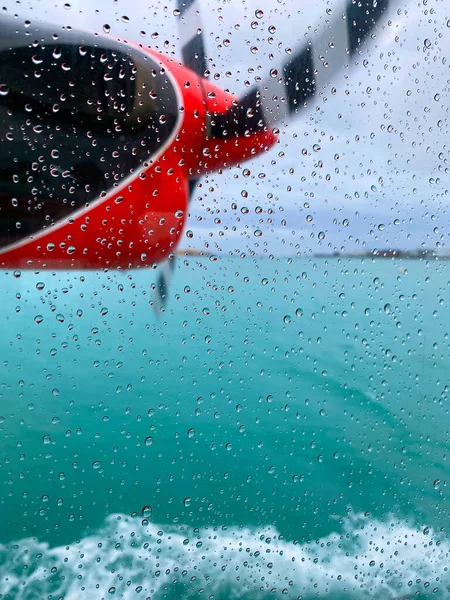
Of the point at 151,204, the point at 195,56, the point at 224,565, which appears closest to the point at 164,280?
the point at 151,204

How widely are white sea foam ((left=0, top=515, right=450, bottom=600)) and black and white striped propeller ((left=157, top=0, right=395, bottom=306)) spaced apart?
69 centimetres

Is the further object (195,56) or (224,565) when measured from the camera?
(224,565)

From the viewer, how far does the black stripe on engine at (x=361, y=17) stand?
0.97m

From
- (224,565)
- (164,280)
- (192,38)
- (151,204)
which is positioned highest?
(192,38)

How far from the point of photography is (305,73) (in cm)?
93

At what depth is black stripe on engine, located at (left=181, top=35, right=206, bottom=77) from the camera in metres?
0.86

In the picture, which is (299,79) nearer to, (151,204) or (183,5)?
(183,5)

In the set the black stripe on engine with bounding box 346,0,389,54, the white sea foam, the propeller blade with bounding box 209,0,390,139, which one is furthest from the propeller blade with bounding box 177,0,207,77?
the white sea foam

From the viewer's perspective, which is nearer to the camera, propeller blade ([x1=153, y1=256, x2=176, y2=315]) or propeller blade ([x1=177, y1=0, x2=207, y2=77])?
propeller blade ([x1=177, y1=0, x2=207, y2=77])

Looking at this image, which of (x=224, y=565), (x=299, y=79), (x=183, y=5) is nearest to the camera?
(x=183, y=5)

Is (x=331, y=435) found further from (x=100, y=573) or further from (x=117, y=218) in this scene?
(x=117, y=218)

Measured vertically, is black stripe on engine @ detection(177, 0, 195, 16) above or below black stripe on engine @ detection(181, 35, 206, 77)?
above

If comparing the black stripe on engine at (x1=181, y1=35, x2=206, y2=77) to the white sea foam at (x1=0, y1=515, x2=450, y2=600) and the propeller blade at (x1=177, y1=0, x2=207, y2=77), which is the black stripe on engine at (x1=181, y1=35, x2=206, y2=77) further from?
the white sea foam at (x1=0, y1=515, x2=450, y2=600)

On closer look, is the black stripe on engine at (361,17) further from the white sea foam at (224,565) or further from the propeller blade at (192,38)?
the white sea foam at (224,565)
